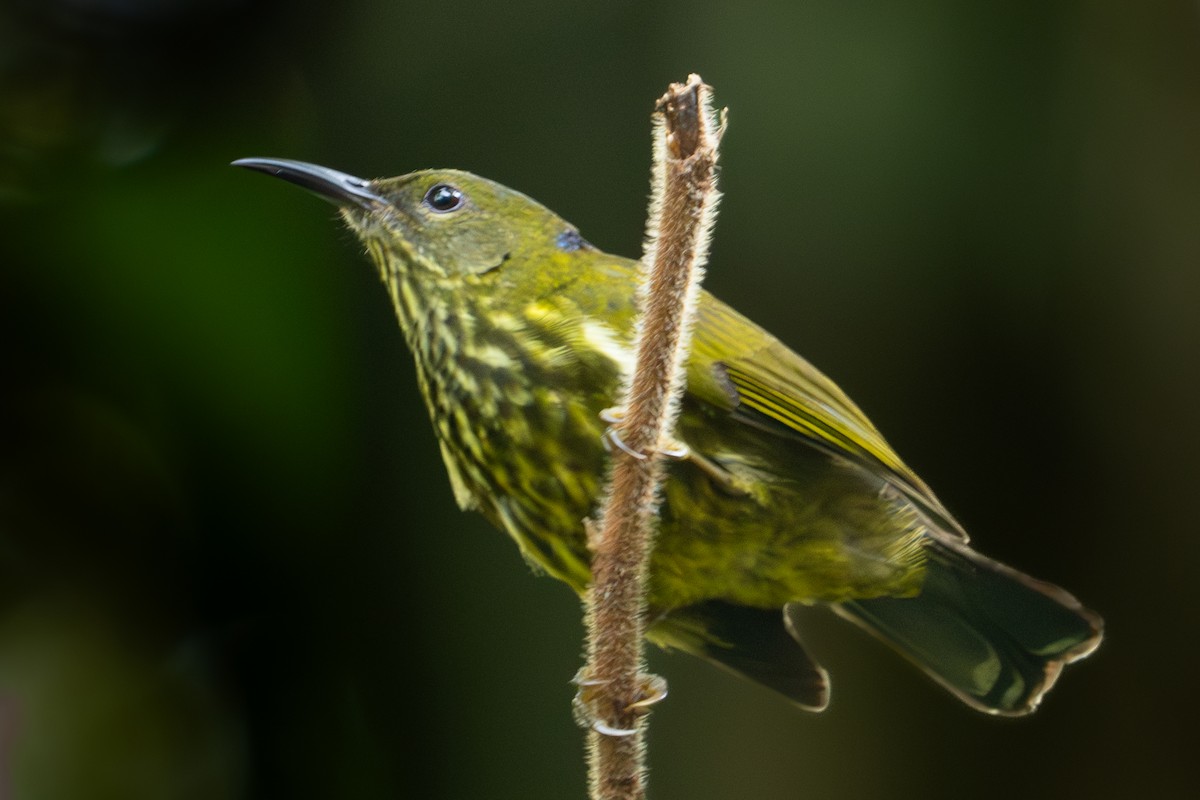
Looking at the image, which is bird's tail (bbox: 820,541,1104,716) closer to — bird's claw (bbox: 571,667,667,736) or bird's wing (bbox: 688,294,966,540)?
bird's wing (bbox: 688,294,966,540)

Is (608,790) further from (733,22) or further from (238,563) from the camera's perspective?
(733,22)

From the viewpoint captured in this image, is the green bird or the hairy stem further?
the green bird

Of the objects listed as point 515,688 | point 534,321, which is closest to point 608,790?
point 515,688

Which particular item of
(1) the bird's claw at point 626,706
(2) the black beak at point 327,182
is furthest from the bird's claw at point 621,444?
(2) the black beak at point 327,182

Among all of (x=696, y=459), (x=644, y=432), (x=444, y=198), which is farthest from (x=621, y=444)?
(x=444, y=198)

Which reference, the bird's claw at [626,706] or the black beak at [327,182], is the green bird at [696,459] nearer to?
the black beak at [327,182]

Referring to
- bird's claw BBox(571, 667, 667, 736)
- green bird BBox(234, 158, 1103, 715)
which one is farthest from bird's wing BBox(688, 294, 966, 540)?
bird's claw BBox(571, 667, 667, 736)
